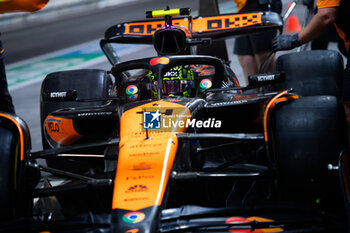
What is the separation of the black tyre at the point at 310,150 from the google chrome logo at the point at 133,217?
76 cm

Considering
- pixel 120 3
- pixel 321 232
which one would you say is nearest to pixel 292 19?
pixel 321 232

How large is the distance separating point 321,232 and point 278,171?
1.23 feet

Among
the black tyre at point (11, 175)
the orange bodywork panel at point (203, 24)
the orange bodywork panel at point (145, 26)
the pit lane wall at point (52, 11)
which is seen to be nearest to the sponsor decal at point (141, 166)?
the black tyre at point (11, 175)

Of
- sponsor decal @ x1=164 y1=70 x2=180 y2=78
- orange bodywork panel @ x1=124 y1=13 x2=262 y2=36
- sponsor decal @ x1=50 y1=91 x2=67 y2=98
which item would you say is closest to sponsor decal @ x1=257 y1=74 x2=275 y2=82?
sponsor decal @ x1=164 y1=70 x2=180 y2=78

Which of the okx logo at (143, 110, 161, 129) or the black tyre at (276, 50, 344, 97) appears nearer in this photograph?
the okx logo at (143, 110, 161, 129)

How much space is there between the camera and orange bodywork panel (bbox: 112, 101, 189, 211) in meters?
2.48

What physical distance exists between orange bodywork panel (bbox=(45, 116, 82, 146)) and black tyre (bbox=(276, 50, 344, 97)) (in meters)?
1.56

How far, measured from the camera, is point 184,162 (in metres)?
2.96

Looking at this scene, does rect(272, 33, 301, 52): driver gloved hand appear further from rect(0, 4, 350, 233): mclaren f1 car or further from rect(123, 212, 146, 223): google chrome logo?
rect(123, 212, 146, 223): google chrome logo

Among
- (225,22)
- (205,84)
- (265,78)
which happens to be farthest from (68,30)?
(265,78)

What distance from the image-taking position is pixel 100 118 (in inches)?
132

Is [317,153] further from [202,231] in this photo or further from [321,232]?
[202,231]

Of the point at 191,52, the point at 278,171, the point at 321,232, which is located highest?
the point at 191,52

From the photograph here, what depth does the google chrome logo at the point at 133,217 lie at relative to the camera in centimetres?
237
